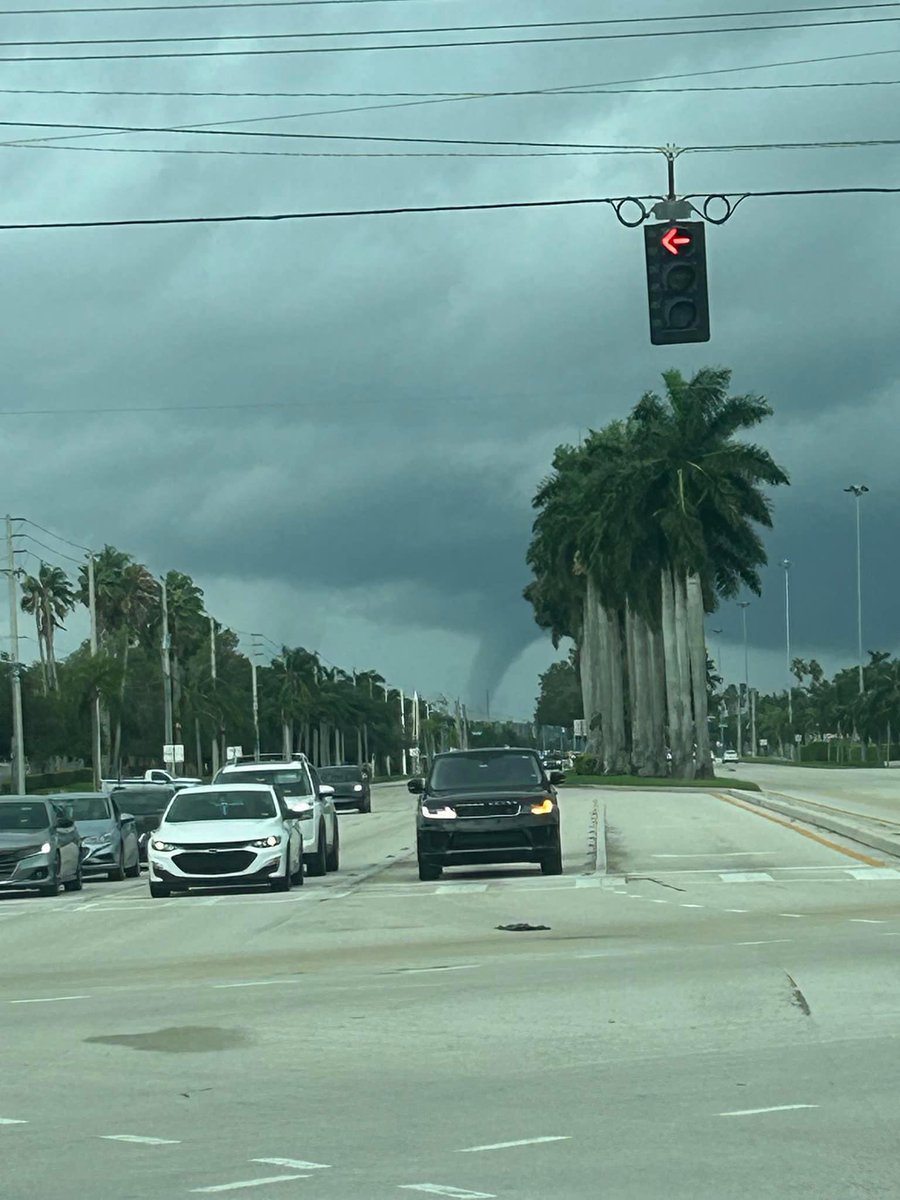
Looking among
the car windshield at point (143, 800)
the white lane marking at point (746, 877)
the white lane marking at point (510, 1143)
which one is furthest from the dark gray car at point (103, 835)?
the white lane marking at point (510, 1143)

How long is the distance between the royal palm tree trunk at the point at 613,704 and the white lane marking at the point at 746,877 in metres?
70.6

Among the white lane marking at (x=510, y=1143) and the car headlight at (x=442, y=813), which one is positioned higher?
the car headlight at (x=442, y=813)

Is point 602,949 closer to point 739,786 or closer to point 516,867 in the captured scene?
point 516,867

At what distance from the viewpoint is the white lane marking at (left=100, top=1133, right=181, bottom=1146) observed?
8.50 metres

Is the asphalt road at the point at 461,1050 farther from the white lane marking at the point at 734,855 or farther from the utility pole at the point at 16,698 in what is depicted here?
the utility pole at the point at 16,698

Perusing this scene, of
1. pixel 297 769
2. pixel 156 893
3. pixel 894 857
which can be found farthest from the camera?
pixel 297 769

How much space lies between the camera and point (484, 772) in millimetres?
27375

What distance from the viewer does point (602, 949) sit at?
53.7 feet

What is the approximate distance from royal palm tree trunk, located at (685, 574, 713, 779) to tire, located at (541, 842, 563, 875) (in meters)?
54.3

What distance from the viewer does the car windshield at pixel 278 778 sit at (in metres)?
30.3

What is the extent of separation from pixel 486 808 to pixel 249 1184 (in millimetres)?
18607

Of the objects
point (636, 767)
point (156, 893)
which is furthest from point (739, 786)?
point (156, 893)

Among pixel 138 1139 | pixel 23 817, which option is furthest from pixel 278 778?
pixel 138 1139

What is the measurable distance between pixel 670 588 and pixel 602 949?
66596 millimetres
